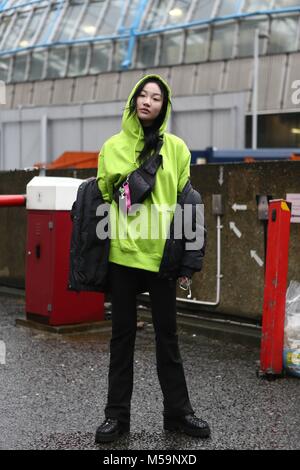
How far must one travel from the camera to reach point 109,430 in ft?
12.8

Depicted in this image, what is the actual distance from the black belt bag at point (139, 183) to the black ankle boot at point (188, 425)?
115 centimetres

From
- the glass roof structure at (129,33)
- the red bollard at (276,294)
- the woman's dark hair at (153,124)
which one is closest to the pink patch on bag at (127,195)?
the woman's dark hair at (153,124)

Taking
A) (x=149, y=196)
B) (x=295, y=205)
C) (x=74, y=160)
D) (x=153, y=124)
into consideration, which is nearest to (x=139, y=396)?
(x=149, y=196)

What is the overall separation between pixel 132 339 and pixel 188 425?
537 millimetres

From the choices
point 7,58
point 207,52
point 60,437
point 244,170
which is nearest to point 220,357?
point 244,170

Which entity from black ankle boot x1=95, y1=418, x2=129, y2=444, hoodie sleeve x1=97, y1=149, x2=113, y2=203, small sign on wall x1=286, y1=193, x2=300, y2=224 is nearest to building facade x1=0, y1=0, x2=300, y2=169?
small sign on wall x1=286, y1=193, x2=300, y2=224

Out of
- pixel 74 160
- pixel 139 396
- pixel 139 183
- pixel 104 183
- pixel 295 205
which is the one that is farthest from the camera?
pixel 74 160

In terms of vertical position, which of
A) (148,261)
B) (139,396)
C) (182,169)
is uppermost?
(182,169)

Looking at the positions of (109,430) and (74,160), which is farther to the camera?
(74,160)

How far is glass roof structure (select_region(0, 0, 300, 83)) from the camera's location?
2692 cm

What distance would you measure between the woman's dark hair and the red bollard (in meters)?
1.61

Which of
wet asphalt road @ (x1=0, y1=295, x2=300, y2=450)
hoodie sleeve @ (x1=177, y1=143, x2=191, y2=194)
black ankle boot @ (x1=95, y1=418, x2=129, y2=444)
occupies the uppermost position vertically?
hoodie sleeve @ (x1=177, y1=143, x2=191, y2=194)

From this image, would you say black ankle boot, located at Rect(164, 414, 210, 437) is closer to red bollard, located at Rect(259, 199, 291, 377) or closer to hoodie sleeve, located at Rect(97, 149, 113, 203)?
hoodie sleeve, located at Rect(97, 149, 113, 203)

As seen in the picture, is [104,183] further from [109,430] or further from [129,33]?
[129,33]
